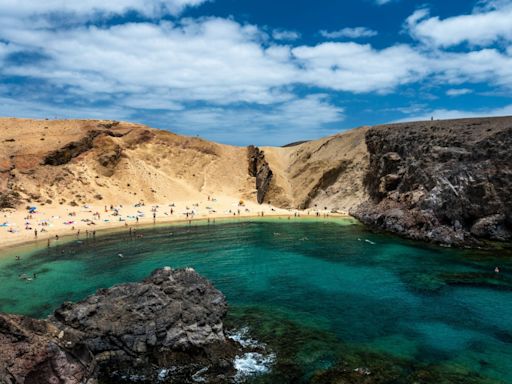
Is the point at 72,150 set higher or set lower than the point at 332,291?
higher

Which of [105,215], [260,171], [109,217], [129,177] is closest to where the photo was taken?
[109,217]

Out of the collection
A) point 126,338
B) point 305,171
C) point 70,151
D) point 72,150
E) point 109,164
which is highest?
point 72,150

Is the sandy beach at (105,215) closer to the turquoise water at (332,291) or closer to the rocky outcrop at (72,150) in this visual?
the turquoise water at (332,291)

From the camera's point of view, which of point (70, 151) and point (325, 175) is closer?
point (70, 151)

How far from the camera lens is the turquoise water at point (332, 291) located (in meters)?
22.5

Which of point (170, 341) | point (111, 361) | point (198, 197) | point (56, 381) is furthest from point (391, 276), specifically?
point (198, 197)

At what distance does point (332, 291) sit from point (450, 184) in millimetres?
33829

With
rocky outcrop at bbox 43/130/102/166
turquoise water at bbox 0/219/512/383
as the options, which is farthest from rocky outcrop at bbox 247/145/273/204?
rocky outcrop at bbox 43/130/102/166

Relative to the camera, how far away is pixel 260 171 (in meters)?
104

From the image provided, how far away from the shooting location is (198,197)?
93.1m

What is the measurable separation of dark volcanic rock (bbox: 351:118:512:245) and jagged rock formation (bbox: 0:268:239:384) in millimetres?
41279

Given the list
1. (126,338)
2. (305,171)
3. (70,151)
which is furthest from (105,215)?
(126,338)

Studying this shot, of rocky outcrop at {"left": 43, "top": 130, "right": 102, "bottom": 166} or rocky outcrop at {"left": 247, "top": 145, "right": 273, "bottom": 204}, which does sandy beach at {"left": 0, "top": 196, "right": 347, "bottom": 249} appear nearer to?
rocky outcrop at {"left": 247, "top": 145, "right": 273, "bottom": 204}

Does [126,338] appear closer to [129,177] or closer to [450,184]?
[450,184]
